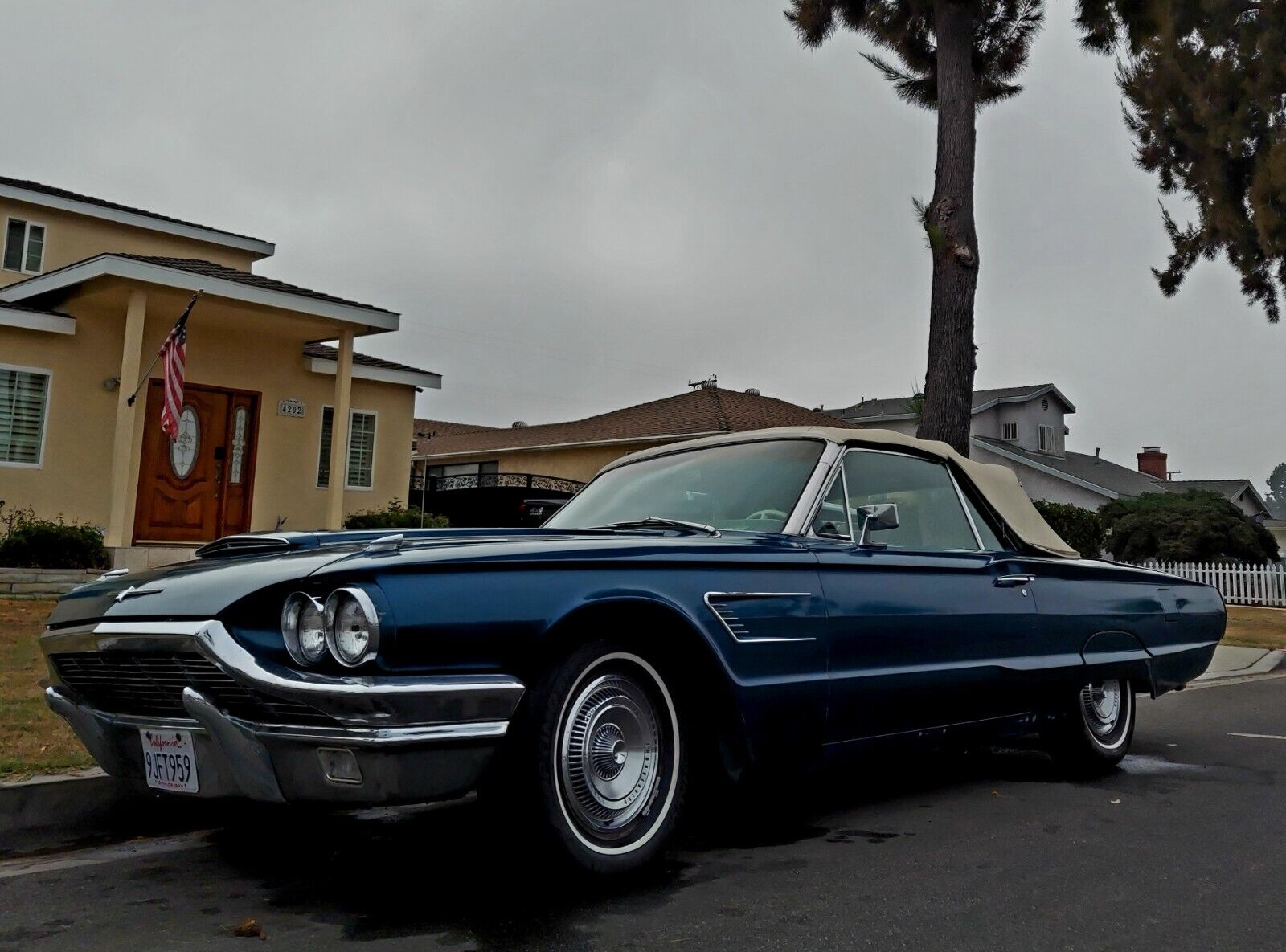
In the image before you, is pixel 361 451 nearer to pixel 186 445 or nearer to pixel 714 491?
pixel 186 445

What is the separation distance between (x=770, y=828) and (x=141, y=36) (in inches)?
457

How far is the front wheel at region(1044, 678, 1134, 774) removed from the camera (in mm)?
5039

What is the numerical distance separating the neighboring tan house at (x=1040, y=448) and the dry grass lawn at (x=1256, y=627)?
40.1ft

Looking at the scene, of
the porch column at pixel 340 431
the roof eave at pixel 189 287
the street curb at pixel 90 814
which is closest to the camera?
the street curb at pixel 90 814

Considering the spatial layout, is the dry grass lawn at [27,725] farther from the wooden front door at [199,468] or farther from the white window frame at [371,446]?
the white window frame at [371,446]

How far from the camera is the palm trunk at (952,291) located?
10875 mm

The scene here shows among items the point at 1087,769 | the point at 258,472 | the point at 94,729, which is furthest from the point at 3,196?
the point at 1087,769

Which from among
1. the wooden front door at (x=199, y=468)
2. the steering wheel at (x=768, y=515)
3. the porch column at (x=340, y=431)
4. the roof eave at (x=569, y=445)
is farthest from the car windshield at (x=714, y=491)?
the roof eave at (x=569, y=445)

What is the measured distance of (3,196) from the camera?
51.0ft

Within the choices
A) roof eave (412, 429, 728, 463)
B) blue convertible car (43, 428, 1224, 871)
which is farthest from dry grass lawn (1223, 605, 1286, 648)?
blue convertible car (43, 428, 1224, 871)

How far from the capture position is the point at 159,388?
14203mm

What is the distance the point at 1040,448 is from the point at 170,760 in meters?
38.1

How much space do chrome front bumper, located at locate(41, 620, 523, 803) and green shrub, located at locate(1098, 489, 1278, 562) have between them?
2375cm

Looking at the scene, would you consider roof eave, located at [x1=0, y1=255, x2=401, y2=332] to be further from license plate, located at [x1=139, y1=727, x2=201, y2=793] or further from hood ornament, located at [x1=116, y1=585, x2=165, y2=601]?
license plate, located at [x1=139, y1=727, x2=201, y2=793]
